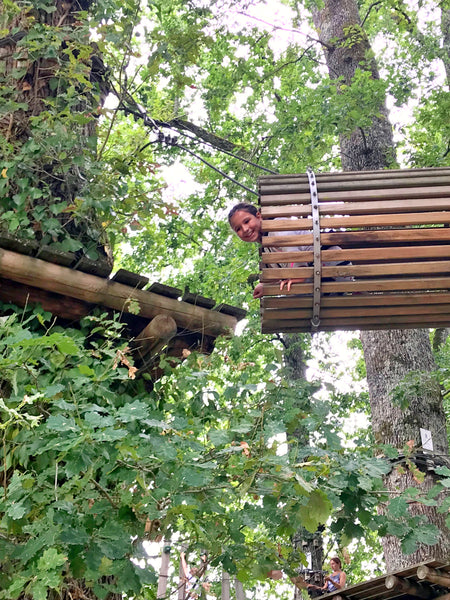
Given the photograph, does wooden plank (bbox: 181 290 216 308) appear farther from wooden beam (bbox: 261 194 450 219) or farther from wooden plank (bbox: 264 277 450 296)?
wooden beam (bbox: 261 194 450 219)

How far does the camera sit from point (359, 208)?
10.2 ft

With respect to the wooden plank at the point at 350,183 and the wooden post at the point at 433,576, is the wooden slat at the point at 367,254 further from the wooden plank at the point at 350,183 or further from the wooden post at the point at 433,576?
the wooden post at the point at 433,576

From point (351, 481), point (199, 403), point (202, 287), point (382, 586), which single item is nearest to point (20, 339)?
point (199, 403)

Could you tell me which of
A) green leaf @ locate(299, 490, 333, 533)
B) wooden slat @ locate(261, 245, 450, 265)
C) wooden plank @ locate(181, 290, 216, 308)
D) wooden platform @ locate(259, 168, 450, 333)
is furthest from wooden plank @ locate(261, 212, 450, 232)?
green leaf @ locate(299, 490, 333, 533)

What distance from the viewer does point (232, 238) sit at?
9.70 meters

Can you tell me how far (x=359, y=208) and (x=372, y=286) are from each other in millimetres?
357

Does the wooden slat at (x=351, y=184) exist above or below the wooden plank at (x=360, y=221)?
above

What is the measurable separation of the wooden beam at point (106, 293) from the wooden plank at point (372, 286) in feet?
1.66

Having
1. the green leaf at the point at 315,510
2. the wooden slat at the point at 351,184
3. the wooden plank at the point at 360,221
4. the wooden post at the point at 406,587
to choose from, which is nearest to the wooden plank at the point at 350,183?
the wooden slat at the point at 351,184

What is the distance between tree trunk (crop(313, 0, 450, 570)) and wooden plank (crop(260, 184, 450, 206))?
2.23 meters

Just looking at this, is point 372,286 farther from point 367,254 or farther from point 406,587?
point 406,587

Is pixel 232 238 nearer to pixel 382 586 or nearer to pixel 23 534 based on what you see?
pixel 382 586

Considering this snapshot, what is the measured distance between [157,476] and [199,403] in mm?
804

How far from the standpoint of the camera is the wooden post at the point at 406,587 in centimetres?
443
